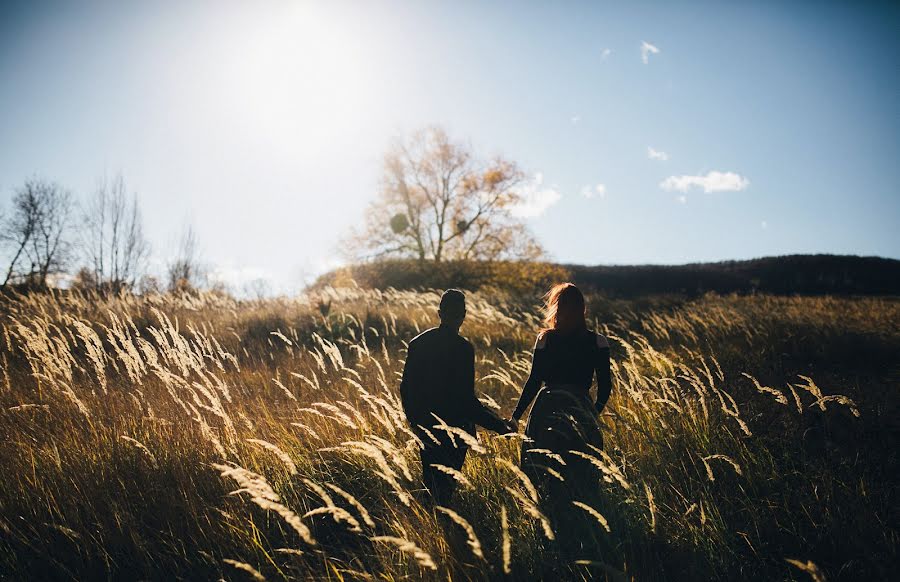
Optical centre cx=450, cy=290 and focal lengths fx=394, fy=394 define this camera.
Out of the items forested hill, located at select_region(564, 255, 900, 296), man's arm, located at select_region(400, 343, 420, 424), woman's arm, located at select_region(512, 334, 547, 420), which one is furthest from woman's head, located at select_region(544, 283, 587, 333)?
forested hill, located at select_region(564, 255, 900, 296)

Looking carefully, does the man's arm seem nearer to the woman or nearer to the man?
the man

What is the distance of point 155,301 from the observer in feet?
30.6

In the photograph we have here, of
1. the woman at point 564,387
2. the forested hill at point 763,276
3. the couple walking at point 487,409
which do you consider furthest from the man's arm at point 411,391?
the forested hill at point 763,276

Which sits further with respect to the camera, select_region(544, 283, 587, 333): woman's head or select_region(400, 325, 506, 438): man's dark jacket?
select_region(544, 283, 587, 333): woman's head

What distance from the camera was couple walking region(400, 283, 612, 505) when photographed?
2.58 metres

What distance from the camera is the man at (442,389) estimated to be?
2.64m

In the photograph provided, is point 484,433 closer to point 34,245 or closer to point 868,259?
point 34,245

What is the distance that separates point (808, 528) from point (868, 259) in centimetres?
4240

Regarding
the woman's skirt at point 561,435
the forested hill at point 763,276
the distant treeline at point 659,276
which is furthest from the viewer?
the forested hill at point 763,276

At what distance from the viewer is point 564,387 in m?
2.69

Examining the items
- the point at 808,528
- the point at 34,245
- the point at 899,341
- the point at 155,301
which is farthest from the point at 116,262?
the point at 899,341

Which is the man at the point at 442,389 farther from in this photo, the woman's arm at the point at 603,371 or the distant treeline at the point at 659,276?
the distant treeline at the point at 659,276

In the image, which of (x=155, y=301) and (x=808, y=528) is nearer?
(x=808, y=528)

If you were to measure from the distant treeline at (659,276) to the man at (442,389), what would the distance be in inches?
562
